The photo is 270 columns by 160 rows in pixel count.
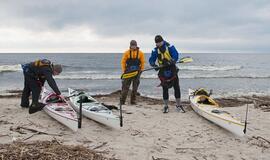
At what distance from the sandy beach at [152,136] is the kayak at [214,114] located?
172 millimetres

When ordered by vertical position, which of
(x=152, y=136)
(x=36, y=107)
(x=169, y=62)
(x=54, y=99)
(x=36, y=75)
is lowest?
(x=152, y=136)

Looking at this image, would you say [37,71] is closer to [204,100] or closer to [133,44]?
[133,44]

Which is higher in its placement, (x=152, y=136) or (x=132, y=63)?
(x=132, y=63)

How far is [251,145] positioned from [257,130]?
1.13m

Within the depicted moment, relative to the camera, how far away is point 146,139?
20.7 ft

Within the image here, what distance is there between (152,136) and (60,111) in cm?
216

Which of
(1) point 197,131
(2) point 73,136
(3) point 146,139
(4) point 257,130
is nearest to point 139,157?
(3) point 146,139

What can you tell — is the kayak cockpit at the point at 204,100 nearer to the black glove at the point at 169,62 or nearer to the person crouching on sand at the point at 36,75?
the black glove at the point at 169,62

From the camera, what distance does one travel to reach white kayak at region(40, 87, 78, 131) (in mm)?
6379

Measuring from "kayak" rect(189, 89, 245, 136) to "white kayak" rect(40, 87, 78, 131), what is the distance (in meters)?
3.08

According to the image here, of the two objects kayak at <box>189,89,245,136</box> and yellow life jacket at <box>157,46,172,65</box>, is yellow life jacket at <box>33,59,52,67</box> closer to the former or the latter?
yellow life jacket at <box>157,46,172,65</box>

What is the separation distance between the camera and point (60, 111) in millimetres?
7148

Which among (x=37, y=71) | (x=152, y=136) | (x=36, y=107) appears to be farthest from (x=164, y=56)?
(x=36, y=107)

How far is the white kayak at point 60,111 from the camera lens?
638 centimetres
